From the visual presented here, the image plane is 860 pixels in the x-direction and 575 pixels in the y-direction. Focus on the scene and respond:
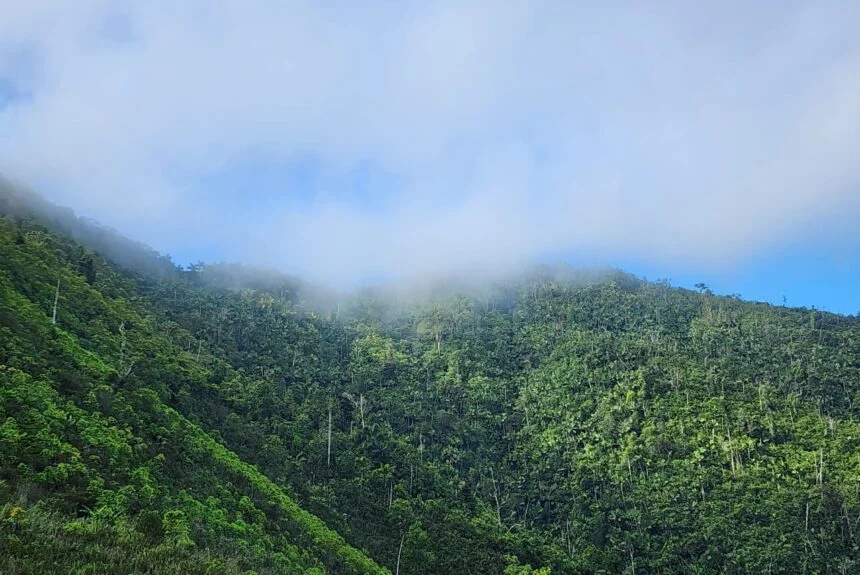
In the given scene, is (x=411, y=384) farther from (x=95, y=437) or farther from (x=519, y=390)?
(x=95, y=437)

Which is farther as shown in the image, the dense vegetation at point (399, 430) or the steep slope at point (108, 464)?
the dense vegetation at point (399, 430)

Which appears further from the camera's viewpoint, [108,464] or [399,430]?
[399,430]

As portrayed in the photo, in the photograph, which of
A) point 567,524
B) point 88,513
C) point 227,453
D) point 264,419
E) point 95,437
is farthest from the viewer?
point 567,524

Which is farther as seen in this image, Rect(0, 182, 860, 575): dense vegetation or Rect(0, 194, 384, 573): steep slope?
Rect(0, 182, 860, 575): dense vegetation

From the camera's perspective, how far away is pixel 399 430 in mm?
66750

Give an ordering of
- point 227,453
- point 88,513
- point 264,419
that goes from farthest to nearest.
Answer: point 264,419 < point 227,453 < point 88,513

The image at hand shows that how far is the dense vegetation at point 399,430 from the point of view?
77.8 feet

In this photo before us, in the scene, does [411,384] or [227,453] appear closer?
[227,453]

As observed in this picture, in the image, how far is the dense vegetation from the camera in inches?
934

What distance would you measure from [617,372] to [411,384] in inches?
1112

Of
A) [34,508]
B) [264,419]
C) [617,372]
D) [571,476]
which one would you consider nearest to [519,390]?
[617,372]

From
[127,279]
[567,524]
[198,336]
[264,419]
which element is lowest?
[567,524]

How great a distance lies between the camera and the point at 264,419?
5206cm

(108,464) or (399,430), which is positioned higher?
(108,464)
